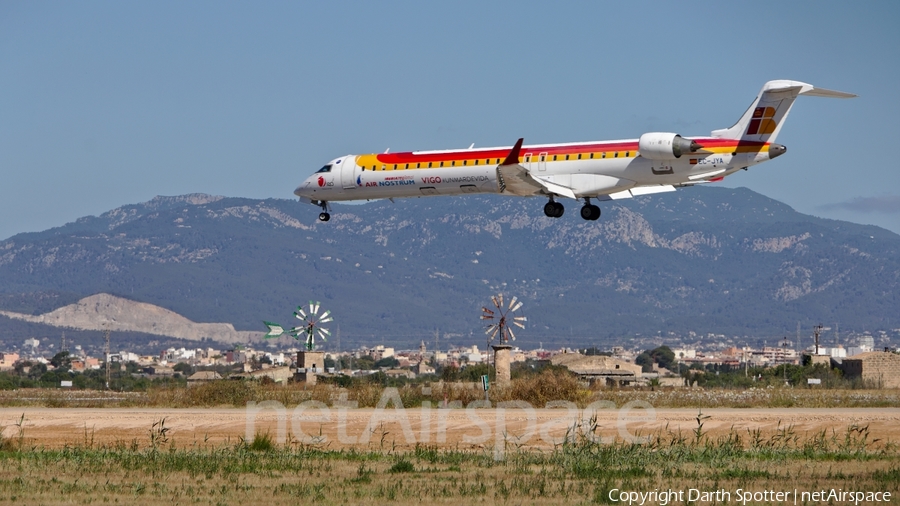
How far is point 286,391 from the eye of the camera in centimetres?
4603

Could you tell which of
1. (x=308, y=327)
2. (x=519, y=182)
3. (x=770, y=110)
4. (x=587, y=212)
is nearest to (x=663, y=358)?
(x=308, y=327)

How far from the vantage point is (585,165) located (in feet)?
138

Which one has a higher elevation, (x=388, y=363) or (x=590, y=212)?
(x=590, y=212)

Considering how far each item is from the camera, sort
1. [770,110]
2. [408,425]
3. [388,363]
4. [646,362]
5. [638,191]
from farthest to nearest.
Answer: [646,362]
[388,363]
[638,191]
[770,110]
[408,425]

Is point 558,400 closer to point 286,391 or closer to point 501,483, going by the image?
point 286,391

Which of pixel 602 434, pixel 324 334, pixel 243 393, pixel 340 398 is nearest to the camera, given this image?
pixel 602 434

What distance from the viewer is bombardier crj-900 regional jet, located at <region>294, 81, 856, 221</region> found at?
4012 cm

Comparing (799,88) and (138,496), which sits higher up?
(799,88)

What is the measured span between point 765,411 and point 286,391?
683 inches

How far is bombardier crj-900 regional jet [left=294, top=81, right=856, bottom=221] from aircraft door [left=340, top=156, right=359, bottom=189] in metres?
0.04

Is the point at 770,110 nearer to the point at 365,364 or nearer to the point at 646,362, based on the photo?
the point at 365,364

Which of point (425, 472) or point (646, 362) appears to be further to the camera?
point (646, 362)

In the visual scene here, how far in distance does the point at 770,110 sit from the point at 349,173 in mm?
15528

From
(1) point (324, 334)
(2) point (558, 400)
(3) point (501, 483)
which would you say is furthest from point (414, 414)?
(1) point (324, 334)
